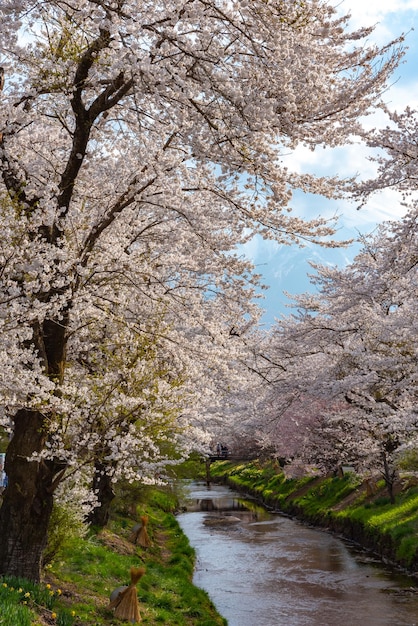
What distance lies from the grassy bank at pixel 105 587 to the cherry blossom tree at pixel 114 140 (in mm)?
945

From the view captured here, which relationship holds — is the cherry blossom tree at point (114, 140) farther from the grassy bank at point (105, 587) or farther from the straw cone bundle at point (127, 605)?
the straw cone bundle at point (127, 605)

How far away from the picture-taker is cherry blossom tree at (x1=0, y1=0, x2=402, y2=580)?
712cm

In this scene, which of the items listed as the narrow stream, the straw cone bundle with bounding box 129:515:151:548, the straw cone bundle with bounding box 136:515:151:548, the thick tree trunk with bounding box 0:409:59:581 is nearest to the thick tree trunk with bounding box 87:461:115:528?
the straw cone bundle with bounding box 129:515:151:548

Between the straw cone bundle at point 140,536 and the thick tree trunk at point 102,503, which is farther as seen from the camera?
the straw cone bundle at point 140,536

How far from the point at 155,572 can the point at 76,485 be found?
492 centimetres

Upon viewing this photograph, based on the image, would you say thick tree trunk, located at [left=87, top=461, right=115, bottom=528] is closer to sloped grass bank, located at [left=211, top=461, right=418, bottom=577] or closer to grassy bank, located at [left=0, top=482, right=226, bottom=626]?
grassy bank, located at [left=0, top=482, right=226, bottom=626]

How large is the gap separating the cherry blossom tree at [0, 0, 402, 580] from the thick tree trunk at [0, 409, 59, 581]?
0.02 meters

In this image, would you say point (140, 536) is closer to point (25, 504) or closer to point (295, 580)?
point (295, 580)

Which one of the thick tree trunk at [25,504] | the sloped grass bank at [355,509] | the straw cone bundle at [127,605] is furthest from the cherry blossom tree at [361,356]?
the thick tree trunk at [25,504]

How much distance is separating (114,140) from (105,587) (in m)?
8.54

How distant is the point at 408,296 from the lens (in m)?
15.9

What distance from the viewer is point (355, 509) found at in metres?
Result: 24.3

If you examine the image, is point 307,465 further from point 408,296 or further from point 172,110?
point 172,110

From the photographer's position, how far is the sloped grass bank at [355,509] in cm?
1841
